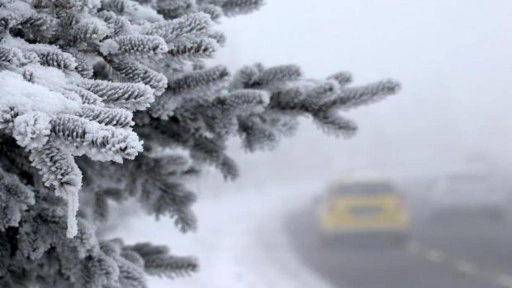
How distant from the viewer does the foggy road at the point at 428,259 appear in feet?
36.7

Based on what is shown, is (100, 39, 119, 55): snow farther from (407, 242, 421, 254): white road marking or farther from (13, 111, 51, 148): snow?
(407, 242, 421, 254): white road marking

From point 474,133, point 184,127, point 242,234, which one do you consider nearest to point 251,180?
point 242,234

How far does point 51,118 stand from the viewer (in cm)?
140

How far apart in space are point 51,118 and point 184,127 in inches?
47.8

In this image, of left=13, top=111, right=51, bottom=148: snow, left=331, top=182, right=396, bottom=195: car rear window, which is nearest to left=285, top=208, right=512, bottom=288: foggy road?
left=331, top=182, right=396, bottom=195: car rear window

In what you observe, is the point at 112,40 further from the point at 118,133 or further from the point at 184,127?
the point at 184,127

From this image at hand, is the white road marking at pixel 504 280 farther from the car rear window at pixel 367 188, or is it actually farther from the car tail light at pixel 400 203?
the car rear window at pixel 367 188

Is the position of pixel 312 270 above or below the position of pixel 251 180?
below

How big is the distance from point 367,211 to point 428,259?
194 cm

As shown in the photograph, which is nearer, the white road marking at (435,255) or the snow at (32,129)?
the snow at (32,129)

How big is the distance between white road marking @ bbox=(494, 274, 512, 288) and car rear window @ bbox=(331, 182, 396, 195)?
13.2 feet

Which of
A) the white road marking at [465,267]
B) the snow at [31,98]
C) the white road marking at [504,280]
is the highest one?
the white road marking at [465,267]


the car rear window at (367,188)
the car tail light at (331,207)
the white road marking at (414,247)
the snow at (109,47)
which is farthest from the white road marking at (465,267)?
the snow at (109,47)

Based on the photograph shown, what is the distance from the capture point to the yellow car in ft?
48.6
